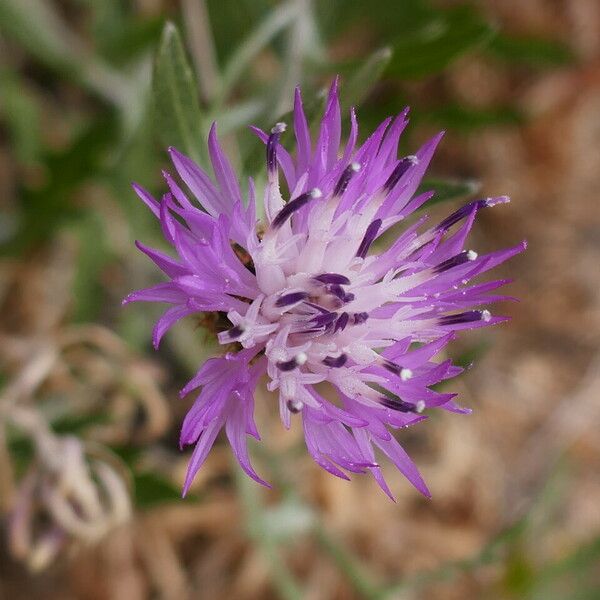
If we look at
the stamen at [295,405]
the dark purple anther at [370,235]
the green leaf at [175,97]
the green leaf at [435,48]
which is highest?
the green leaf at [175,97]

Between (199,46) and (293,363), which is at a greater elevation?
(199,46)

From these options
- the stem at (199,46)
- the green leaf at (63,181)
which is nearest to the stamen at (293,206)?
the stem at (199,46)

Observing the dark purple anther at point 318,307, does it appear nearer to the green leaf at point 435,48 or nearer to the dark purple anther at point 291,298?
the dark purple anther at point 291,298

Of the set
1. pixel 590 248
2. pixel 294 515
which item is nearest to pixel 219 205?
pixel 294 515

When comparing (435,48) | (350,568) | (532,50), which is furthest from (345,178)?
(532,50)

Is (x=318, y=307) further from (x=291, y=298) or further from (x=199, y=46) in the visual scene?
(x=199, y=46)

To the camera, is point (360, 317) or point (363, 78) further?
point (363, 78)

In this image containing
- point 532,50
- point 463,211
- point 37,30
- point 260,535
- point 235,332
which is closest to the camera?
point 235,332
